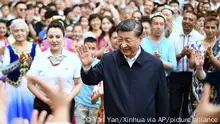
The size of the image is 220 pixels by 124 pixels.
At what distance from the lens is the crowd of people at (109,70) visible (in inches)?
197

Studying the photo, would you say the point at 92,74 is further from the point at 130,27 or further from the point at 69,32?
the point at 69,32

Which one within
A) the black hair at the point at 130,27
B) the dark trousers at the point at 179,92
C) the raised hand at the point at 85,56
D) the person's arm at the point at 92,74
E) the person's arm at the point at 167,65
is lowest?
the dark trousers at the point at 179,92

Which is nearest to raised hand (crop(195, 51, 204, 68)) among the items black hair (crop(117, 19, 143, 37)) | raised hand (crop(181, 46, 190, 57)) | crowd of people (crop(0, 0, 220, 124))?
crowd of people (crop(0, 0, 220, 124))

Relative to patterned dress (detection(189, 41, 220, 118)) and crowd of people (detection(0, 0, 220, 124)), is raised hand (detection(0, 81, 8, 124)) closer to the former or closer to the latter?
crowd of people (detection(0, 0, 220, 124))

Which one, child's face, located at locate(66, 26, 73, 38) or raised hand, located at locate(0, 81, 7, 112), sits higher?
child's face, located at locate(66, 26, 73, 38)

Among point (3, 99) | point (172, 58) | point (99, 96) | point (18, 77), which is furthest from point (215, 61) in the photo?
point (3, 99)

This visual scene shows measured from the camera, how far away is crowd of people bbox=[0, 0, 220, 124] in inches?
197

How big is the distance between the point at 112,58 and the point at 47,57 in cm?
151

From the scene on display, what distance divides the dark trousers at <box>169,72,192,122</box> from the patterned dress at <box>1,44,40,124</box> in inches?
91.8

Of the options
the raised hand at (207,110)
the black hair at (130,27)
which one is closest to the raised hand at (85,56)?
the black hair at (130,27)

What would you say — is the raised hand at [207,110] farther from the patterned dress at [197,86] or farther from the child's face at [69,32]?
the child's face at [69,32]

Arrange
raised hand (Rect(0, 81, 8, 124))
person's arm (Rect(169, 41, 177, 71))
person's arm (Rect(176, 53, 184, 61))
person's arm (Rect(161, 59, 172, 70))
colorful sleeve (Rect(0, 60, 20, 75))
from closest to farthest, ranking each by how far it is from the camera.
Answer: raised hand (Rect(0, 81, 8, 124)), colorful sleeve (Rect(0, 60, 20, 75)), person's arm (Rect(161, 59, 172, 70)), person's arm (Rect(169, 41, 177, 71)), person's arm (Rect(176, 53, 184, 61))

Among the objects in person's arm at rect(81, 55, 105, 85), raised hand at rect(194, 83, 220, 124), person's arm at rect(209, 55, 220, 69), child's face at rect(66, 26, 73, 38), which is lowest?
person's arm at rect(209, 55, 220, 69)

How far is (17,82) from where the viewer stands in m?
7.14
